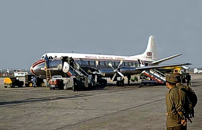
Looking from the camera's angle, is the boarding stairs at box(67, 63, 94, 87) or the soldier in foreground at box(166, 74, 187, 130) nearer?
the soldier in foreground at box(166, 74, 187, 130)

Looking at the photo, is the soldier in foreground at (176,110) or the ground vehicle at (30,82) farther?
the ground vehicle at (30,82)

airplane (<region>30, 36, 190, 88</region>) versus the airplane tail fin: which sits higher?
the airplane tail fin

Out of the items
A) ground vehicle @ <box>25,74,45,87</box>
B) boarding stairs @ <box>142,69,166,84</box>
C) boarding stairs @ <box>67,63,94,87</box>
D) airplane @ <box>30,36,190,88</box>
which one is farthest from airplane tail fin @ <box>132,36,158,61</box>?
ground vehicle @ <box>25,74,45,87</box>

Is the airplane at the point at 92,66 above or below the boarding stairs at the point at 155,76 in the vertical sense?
above

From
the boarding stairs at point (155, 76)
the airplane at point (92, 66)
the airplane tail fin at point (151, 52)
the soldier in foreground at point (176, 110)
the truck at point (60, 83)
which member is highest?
the airplane tail fin at point (151, 52)

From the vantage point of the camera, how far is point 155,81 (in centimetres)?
3688

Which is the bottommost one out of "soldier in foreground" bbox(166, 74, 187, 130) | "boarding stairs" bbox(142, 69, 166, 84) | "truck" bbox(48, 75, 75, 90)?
"soldier in foreground" bbox(166, 74, 187, 130)

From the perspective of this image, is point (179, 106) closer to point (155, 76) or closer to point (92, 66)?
point (92, 66)

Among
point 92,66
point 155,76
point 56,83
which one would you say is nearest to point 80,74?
point 56,83

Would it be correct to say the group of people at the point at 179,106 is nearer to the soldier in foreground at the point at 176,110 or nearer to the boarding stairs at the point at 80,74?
the soldier in foreground at the point at 176,110

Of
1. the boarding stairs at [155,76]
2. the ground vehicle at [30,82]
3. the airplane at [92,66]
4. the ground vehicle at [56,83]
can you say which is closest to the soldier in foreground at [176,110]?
the ground vehicle at [56,83]

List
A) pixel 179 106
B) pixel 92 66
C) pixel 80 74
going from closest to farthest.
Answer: pixel 179 106
pixel 80 74
pixel 92 66

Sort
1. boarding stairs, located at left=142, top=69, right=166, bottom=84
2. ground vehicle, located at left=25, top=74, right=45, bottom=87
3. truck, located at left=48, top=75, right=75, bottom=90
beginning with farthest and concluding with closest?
boarding stairs, located at left=142, top=69, right=166, bottom=84 → ground vehicle, located at left=25, top=74, right=45, bottom=87 → truck, located at left=48, top=75, right=75, bottom=90

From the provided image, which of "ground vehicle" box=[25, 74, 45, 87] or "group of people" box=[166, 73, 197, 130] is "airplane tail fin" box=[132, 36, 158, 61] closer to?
"ground vehicle" box=[25, 74, 45, 87]
